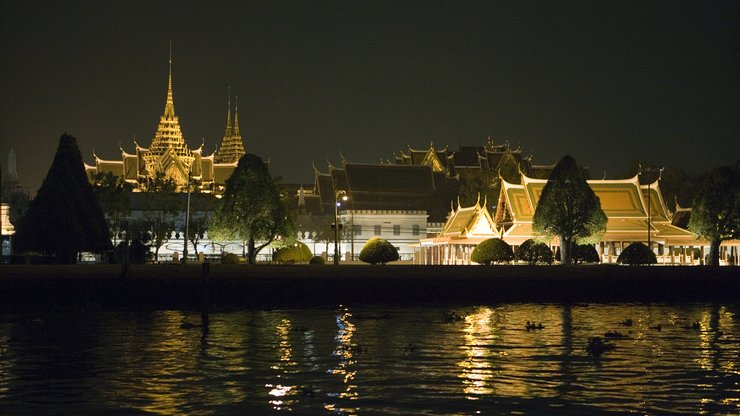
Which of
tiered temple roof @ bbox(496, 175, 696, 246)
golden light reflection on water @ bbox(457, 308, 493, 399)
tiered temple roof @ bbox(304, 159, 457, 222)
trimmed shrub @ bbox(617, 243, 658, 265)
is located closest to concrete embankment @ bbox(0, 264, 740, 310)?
golden light reflection on water @ bbox(457, 308, 493, 399)

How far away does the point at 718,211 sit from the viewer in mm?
69125

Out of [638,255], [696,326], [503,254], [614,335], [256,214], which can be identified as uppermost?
[256,214]

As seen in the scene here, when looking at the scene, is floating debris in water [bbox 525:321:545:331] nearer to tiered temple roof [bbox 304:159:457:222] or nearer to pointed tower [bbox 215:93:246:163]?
tiered temple roof [bbox 304:159:457:222]

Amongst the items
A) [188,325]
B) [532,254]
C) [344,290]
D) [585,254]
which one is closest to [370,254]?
[532,254]

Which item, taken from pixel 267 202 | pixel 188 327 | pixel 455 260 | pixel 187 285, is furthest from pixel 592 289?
pixel 455 260

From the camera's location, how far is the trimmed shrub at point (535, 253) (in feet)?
229

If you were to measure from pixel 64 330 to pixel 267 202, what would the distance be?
3942 centimetres

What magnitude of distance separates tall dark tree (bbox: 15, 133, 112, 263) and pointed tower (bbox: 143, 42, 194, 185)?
57.1 metres

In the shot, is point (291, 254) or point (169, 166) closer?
point (291, 254)

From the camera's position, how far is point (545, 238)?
6712 cm

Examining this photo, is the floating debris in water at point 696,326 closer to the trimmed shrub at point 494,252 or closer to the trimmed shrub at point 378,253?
the trimmed shrub at point 494,252

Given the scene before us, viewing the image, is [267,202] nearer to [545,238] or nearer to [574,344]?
[545,238]

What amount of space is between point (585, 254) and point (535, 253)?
4.54m

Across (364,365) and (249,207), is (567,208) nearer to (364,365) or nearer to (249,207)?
(249,207)
